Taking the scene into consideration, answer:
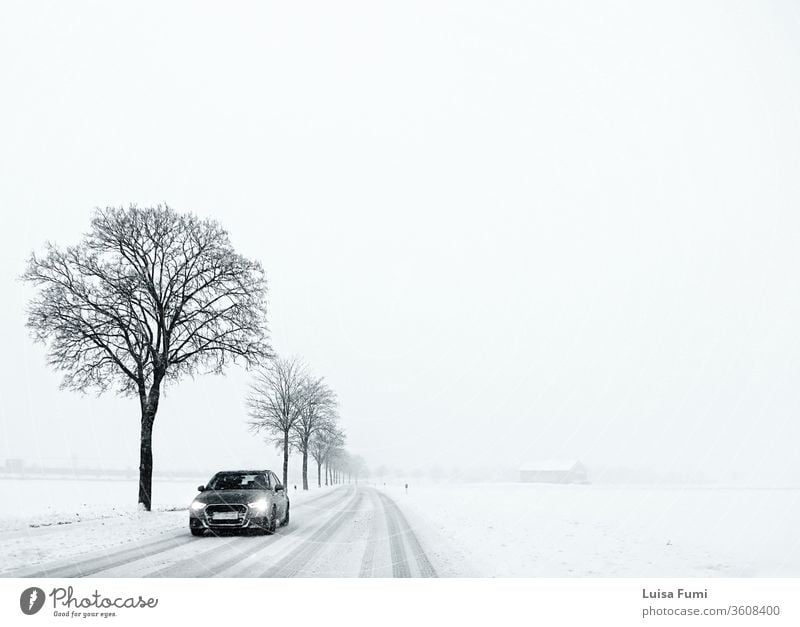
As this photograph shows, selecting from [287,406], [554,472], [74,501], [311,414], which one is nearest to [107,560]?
[74,501]

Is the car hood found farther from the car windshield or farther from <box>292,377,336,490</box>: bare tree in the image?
<box>292,377,336,490</box>: bare tree

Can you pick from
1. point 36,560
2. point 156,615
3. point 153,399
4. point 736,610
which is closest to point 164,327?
point 153,399

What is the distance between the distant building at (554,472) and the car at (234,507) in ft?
243

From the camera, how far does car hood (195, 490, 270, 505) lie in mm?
10211

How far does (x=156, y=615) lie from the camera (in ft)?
15.3

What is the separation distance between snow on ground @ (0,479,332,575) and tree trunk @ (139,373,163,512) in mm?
526

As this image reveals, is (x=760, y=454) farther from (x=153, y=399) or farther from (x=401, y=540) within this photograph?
(x=153, y=399)

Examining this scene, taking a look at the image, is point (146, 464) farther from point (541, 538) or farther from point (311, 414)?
point (311, 414)

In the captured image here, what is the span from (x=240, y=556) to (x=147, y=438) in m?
11.5

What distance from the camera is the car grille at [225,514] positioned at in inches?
392

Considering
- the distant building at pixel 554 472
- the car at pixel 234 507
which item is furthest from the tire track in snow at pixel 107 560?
the distant building at pixel 554 472

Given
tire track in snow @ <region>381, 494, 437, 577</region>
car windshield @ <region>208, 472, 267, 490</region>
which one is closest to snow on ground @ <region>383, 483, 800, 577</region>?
tire track in snow @ <region>381, 494, 437, 577</region>

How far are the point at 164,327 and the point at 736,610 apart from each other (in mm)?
16766

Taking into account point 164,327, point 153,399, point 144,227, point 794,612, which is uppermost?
point 144,227
